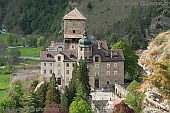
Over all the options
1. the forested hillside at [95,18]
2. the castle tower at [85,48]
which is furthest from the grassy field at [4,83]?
the forested hillside at [95,18]

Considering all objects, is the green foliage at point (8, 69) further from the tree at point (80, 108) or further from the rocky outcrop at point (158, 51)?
the rocky outcrop at point (158, 51)

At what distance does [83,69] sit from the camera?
4159cm

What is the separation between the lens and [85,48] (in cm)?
4938

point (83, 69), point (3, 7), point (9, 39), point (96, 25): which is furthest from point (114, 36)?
point (3, 7)

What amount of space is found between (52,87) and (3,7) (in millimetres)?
116947

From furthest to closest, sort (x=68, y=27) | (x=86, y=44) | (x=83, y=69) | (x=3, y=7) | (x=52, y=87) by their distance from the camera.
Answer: (x=3, y=7)
(x=68, y=27)
(x=86, y=44)
(x=83, y=69)
(x=52, y=87)

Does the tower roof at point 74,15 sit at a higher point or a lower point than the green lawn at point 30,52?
higher

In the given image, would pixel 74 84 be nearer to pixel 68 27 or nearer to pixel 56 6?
pixel 68 27

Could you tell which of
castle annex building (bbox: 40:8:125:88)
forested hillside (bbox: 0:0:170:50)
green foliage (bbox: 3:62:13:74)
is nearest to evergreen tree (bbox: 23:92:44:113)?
castle annex building (bbox: 40:8:125:88)

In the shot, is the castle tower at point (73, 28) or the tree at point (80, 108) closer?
the tree at point (80, 108)

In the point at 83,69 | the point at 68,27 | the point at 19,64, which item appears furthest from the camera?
the point at 19,64

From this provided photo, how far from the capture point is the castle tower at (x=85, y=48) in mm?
49188

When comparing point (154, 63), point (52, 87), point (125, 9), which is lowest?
point (52, 87)

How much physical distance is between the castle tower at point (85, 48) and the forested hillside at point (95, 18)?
1528 cm
